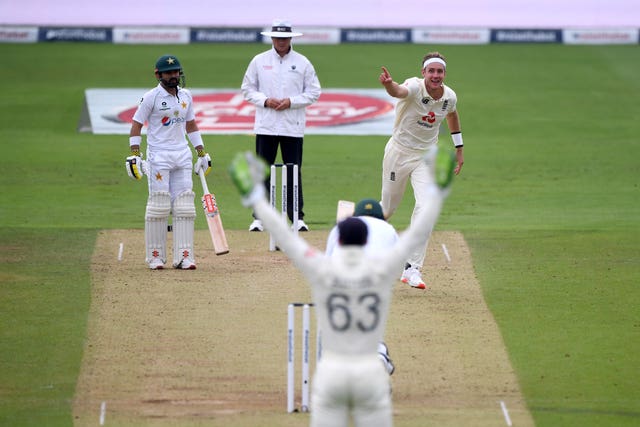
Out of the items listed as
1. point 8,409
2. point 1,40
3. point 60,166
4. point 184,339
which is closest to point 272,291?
point 184,339

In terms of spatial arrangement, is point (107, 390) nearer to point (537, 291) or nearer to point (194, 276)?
point (194, 276)

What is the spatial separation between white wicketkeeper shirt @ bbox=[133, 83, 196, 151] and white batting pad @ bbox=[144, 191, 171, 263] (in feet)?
1.57

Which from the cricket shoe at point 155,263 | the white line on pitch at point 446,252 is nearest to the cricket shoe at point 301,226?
the white line on pitch at point 446,252

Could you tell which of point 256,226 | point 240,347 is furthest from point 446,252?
point 240,347

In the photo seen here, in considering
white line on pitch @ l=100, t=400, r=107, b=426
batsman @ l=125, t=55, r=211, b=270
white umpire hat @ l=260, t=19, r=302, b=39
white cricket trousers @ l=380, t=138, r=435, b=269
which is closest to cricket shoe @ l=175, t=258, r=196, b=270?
batsman @ l=125, t=55, r=211, b=270

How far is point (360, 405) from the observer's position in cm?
682

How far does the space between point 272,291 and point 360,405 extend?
4777 millimetres

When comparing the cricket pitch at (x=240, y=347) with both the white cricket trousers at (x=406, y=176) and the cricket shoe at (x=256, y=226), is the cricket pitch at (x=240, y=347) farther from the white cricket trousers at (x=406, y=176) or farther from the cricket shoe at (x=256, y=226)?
the cricket shoe at (x=256, y=226)

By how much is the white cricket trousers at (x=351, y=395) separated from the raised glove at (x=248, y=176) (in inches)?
41.0

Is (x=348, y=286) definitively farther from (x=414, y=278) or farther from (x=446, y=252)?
(x=446, y=252)

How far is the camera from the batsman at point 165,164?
11977 mm

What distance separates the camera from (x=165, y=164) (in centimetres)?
1205

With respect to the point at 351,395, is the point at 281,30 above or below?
above

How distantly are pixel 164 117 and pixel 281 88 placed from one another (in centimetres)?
210
